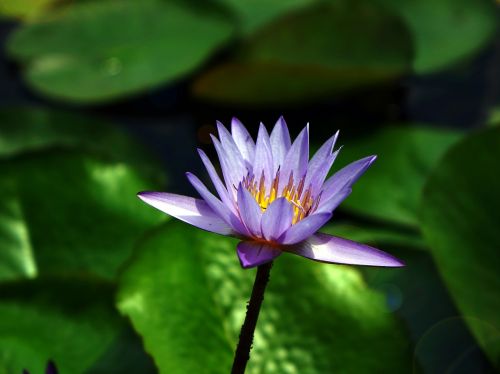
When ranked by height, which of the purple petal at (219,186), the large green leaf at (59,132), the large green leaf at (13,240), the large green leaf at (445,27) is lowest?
the purple petal at (219,186)

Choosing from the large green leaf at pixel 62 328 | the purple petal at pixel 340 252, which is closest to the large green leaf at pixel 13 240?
the large green leaf at pixel 62 328

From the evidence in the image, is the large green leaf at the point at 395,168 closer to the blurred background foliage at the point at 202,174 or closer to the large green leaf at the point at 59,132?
the blurred background foliage at the point at 202,174

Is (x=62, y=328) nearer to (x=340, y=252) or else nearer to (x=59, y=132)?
(x=340, y=252)

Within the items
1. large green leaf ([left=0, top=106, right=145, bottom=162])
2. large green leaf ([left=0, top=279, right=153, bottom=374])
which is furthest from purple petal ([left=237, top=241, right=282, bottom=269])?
large green leaf ([left=0, top=106, right=145, bottom=162])

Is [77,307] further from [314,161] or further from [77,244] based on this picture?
[314,161]

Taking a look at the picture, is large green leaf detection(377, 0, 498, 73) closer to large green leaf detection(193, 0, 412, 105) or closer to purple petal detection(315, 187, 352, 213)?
large green leaf detection(193, 0, 412, 105)

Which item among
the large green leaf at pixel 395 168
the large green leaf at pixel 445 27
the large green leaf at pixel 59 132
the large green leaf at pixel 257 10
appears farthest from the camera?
the large green leaf at pixel 257 10

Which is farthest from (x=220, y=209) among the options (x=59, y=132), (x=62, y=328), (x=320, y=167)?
(x=59, y=132)
